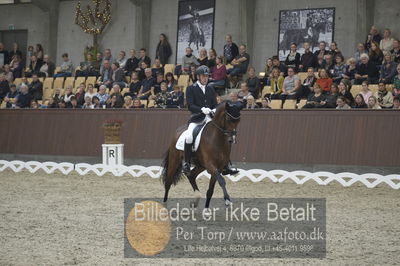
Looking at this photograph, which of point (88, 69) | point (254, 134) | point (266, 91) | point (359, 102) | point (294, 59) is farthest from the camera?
point (88, 69)

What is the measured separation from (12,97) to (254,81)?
8.42m

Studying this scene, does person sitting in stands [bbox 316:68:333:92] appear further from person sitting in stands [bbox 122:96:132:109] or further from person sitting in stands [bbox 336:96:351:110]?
person sitting in stands [bbox 122:96:132:109]

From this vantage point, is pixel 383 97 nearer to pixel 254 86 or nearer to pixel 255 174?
pixel 255 174

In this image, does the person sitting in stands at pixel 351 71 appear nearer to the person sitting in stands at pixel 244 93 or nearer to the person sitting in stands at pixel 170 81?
the person sitting in stands at pixel 244 93

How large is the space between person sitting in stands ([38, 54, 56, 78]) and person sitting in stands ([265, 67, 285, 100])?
374 inches

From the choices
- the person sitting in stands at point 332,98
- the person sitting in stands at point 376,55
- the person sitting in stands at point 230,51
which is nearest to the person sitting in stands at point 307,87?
the person sitting in stands at point 332,98

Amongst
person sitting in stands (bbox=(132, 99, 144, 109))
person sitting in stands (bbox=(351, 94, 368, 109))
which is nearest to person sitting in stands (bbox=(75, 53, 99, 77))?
person sitting in stands (bbox=(132, 99, 144, 109))

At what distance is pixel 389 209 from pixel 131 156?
828 cm

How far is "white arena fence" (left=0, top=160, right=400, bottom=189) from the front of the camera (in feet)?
41.5

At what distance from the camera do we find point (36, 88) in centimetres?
2188

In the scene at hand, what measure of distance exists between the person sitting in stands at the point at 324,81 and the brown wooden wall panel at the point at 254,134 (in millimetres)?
1151

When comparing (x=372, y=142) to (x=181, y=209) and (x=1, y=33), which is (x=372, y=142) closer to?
(x=181, y=209)

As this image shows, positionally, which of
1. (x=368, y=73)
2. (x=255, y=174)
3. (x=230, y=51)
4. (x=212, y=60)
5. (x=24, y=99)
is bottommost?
(x=255, y=174)

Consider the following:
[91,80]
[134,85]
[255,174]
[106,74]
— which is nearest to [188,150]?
[255,174]
